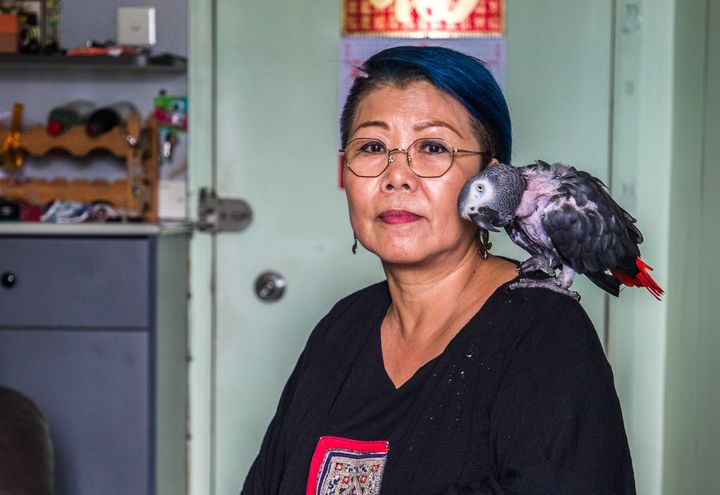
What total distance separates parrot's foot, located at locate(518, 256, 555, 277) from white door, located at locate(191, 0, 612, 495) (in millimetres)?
1249

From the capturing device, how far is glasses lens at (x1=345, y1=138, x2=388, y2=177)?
1.36m

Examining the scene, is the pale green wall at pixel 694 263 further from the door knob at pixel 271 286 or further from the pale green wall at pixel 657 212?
the door knob at pixel 271 286

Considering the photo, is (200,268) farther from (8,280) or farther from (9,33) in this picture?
(9,33)

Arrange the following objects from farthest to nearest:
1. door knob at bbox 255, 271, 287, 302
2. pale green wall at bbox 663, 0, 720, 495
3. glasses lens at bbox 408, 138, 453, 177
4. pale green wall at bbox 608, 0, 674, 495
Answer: door knob at bbox 255, 271, 287, 302, pale green wall at bbox 608, 0, 674, 495, pale green wall at bbox 663, 0, 720, 495, glasses lens at bbox 408, 138, 453, 177

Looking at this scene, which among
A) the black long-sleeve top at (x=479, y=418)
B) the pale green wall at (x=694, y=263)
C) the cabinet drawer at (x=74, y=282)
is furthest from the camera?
the cabinet drawer at (x=74, y=282)

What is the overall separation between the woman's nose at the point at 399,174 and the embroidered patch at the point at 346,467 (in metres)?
0.33

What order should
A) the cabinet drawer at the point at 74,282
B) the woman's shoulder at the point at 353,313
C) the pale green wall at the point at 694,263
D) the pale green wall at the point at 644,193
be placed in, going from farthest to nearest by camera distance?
the pale green wall at the point at 644,193
the cabinet drawer at the point at 74,282
the pale green wall at the point at 694,263
the woman's shoulder at the point at 353,313

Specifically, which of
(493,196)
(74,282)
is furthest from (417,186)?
(74,282)

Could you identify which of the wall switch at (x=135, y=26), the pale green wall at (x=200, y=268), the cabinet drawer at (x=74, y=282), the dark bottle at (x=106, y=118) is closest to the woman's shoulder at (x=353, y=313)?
the cabinet drawer at (x=74, y=282)

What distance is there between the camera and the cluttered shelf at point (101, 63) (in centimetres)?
257

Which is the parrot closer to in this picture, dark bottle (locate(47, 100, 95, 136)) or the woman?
the woman

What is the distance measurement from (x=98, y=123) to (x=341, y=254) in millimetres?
714

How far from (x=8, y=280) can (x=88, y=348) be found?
24 cm

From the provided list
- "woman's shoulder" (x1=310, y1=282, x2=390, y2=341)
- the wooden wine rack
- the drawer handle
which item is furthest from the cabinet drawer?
"woman's shoulder" (x1=310, y1=282, x2=390, y2=341)
